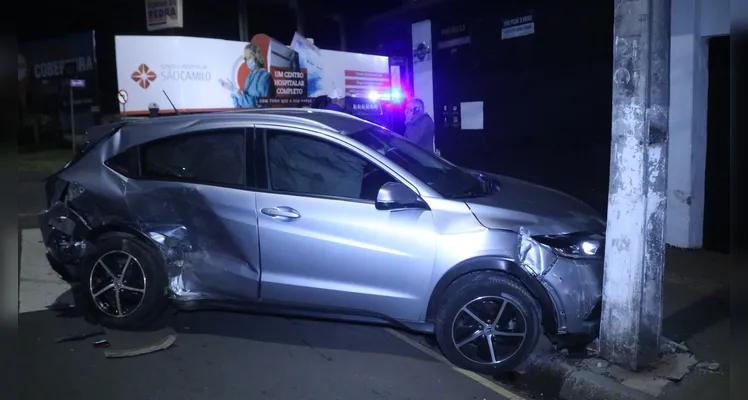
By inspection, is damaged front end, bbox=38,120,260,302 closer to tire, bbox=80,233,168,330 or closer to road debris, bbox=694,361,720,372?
tire, bbox=80,233,168,330

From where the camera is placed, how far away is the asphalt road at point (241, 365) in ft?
13.3

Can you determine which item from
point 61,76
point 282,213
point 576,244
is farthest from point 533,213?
point 61,76

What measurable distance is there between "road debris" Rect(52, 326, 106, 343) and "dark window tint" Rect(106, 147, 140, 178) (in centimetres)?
137

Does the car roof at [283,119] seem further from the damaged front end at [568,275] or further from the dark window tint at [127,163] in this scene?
the damaged front end at [568,275]

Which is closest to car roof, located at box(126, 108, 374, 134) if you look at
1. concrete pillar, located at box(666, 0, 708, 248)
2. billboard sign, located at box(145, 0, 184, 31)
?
concrete pillar, located at box(666, 0, 708, 248)

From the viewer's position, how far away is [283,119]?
475 cm

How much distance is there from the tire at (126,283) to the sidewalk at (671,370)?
3.02m

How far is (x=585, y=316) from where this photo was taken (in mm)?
4180

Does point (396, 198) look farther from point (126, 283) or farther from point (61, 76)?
point (61, 76)

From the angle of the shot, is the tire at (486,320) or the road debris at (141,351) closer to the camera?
the tire at (486,320)

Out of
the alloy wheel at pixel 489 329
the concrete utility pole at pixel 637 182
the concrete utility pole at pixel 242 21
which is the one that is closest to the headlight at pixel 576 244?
the concrete utility pole at pixel 637 182

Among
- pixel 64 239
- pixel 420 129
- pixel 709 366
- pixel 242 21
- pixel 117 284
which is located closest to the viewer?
pixel 709 366

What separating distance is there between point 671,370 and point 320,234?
2.64m

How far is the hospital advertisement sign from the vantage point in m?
9.01
